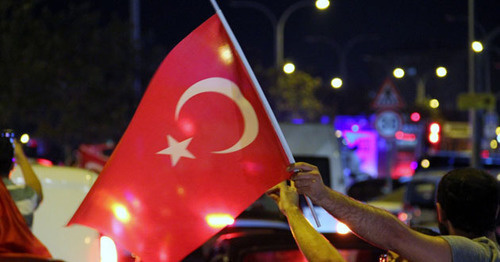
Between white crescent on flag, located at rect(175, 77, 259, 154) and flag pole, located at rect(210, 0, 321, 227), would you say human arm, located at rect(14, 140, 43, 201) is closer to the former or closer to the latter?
white crescent on flag, located at rect(175, 77, 259, 154)

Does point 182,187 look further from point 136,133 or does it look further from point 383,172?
point 383,172

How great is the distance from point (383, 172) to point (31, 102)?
32961 millimetres

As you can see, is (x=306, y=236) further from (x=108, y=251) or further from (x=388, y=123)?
(x=388, y=123)

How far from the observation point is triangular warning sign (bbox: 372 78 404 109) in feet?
62.3

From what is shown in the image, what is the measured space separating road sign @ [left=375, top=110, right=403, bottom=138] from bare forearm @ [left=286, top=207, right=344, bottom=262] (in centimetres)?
1554

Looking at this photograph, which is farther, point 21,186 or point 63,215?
point 63,215

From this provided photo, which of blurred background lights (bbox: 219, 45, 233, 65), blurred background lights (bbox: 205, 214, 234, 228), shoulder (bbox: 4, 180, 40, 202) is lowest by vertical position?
blurred background lights (bbox: 205, 214, 234, 228)

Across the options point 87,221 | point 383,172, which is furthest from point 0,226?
point 383,172

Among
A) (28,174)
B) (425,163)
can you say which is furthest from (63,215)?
(425,163)

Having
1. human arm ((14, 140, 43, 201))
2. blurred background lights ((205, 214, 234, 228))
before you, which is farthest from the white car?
blurred background lights ((205, 214, 234, 228))

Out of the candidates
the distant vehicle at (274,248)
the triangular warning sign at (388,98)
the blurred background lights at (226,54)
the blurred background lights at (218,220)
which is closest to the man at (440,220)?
the blurred background lights at (218,220)

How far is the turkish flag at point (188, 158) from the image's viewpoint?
13.8ft

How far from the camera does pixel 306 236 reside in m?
3.66

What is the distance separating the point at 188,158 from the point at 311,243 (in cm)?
89
